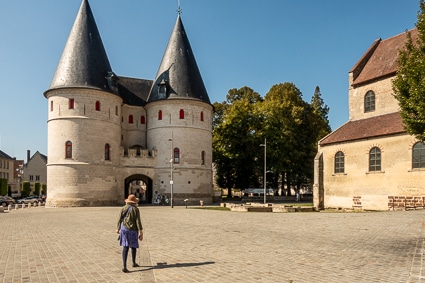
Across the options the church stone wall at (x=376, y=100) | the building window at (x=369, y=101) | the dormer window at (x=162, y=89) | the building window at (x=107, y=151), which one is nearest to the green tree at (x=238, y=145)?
the dormer window at (x=162, y=89)

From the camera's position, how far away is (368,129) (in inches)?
1236

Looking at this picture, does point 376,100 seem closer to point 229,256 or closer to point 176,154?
point 176,154

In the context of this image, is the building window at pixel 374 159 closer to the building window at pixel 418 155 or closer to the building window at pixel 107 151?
the building window at pixel 418 155

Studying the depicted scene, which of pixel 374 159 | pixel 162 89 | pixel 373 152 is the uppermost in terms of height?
pixel 162 89

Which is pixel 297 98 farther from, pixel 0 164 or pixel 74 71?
pixel 0 164

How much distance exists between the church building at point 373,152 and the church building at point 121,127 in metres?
15.5

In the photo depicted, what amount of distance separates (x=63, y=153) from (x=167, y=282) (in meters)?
34.5

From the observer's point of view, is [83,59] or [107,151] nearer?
[83,59]

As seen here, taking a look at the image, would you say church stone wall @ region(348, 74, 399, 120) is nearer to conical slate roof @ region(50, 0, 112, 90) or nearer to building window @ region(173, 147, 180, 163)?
building window @ region(173, 147, 180, 163)

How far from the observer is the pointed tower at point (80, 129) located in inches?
1518

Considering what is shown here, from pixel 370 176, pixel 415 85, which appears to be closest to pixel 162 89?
pixel 370 176

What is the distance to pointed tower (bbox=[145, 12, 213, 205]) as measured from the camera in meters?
43.8

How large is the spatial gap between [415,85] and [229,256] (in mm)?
11461

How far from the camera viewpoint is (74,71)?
39.3 meters
